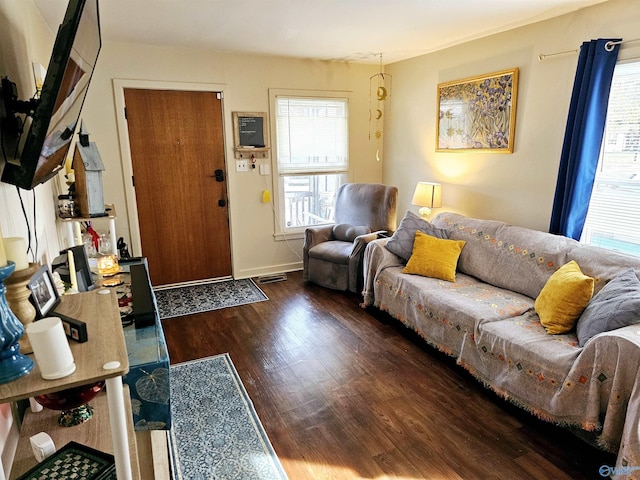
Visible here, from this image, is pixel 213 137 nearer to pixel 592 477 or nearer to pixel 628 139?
pixel 628 139

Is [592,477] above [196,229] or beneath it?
beneath

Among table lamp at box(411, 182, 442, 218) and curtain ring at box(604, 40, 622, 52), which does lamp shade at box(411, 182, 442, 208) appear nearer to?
table lamp at box(411, 182, 442, 218)

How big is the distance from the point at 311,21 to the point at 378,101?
2021mm

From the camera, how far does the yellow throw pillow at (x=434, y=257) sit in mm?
3170

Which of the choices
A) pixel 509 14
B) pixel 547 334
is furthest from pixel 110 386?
pixel 509 14

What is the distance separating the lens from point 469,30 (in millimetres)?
3352

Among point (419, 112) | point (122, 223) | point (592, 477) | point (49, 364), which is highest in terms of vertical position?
point (419, 112)

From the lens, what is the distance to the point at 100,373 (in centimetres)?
77

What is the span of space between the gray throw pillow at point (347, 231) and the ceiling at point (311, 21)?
1.75m

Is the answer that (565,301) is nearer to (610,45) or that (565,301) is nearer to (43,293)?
(610,45)

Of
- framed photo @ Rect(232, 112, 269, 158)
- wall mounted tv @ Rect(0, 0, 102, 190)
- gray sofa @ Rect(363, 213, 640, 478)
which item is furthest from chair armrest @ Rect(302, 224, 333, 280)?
wall mounted tv @ Rect(0, 0, 102, 190)

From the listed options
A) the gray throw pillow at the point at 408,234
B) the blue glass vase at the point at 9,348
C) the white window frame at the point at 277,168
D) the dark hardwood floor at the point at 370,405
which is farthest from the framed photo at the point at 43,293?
the white window frame at the point at 277,168

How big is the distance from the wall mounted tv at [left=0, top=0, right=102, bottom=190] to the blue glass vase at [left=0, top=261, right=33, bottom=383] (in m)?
0.47

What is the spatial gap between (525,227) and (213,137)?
10.0 feet
